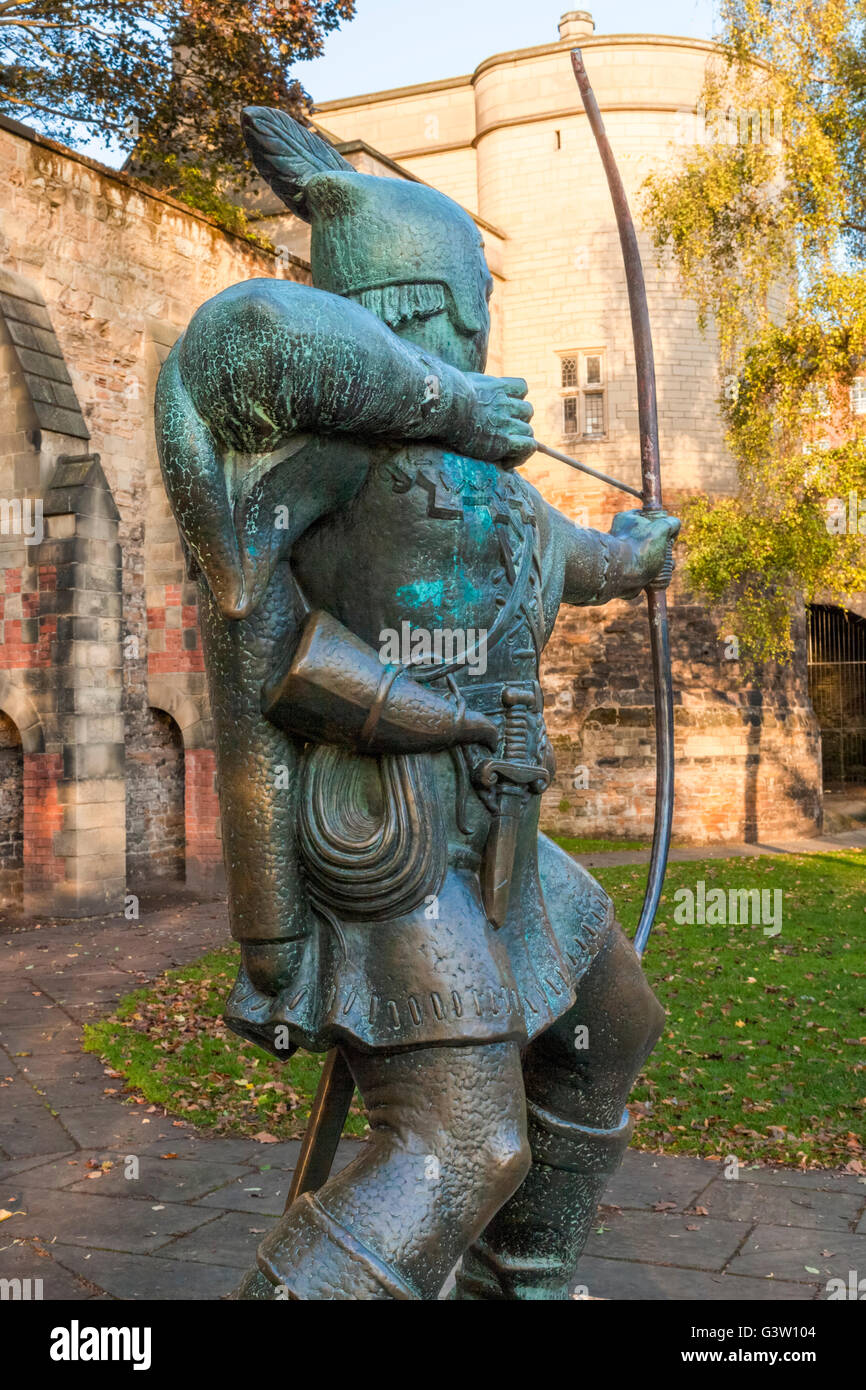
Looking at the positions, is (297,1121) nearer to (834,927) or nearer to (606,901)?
(606,901)

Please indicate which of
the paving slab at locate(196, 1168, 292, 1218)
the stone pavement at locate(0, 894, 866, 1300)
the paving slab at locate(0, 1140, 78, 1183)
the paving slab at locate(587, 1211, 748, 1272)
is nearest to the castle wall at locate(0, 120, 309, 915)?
the stone pavement at locate(0, 894, 866, 1300)

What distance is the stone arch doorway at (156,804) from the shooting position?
44.2ft

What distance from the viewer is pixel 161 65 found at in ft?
49.2

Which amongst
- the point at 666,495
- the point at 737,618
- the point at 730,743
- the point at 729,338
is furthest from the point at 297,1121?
the point at 666,495

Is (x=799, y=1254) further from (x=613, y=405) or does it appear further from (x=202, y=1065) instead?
(x=613, y=405)

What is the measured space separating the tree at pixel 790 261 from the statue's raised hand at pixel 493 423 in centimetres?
1072

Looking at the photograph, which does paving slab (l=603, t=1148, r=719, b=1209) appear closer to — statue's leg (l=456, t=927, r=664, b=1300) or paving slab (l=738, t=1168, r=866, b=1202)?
paving slab (l=738, t=1168, r=866, b=1202)

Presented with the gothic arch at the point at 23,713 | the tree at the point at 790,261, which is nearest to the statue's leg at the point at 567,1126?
the gothic arch at the point at 23,713

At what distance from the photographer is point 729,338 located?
14.0m

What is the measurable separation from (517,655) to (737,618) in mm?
14669

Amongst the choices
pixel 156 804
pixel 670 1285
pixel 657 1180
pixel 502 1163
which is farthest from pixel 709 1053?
pixel 156 804

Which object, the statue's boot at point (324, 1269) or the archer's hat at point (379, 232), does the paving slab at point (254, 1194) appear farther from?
the archer's hat at point (379, 232)
